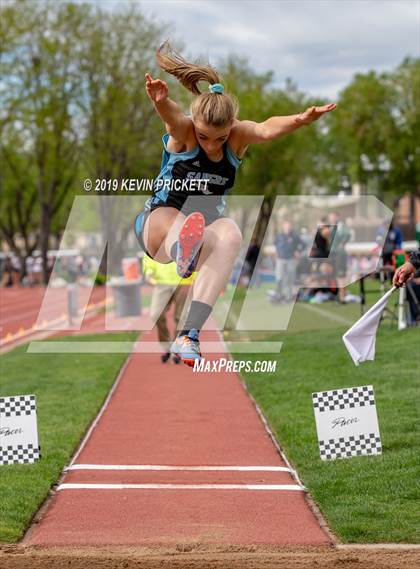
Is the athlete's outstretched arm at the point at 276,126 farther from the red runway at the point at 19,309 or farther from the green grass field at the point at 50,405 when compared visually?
Answer: the red runway at the point at 19,309

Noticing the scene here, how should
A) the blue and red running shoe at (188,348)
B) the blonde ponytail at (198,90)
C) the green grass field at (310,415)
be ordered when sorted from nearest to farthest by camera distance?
the blonde ponytail at (198,90) < the blue and red running shoe at (188,348) < the green grass field at (310,415)

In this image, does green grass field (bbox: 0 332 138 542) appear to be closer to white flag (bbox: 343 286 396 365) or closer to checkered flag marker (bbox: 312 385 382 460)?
checkered flag marker (bbox: 312 385 382 460)

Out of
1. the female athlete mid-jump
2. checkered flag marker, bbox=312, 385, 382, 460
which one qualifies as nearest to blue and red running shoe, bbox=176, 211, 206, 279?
the female athlete mid-jump

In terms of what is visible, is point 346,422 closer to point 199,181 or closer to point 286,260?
point 199,181

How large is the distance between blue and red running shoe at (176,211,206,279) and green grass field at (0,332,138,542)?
2330mm

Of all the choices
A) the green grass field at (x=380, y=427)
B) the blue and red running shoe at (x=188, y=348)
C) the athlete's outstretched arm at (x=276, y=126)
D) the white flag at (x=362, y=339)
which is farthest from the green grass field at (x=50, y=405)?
the athlete's outstretched arm at (x=276, y=126)

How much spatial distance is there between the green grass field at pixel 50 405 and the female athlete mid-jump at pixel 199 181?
7.36ft

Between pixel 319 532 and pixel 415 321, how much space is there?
9969 mm

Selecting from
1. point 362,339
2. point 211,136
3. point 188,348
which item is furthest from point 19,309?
point 211,136

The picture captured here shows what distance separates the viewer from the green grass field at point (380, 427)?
22.0 ft

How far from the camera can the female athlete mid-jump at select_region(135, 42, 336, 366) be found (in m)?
5.27

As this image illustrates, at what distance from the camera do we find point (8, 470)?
842cm

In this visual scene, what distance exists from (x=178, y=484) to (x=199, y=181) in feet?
11.5

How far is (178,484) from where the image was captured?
8094 millimetres
